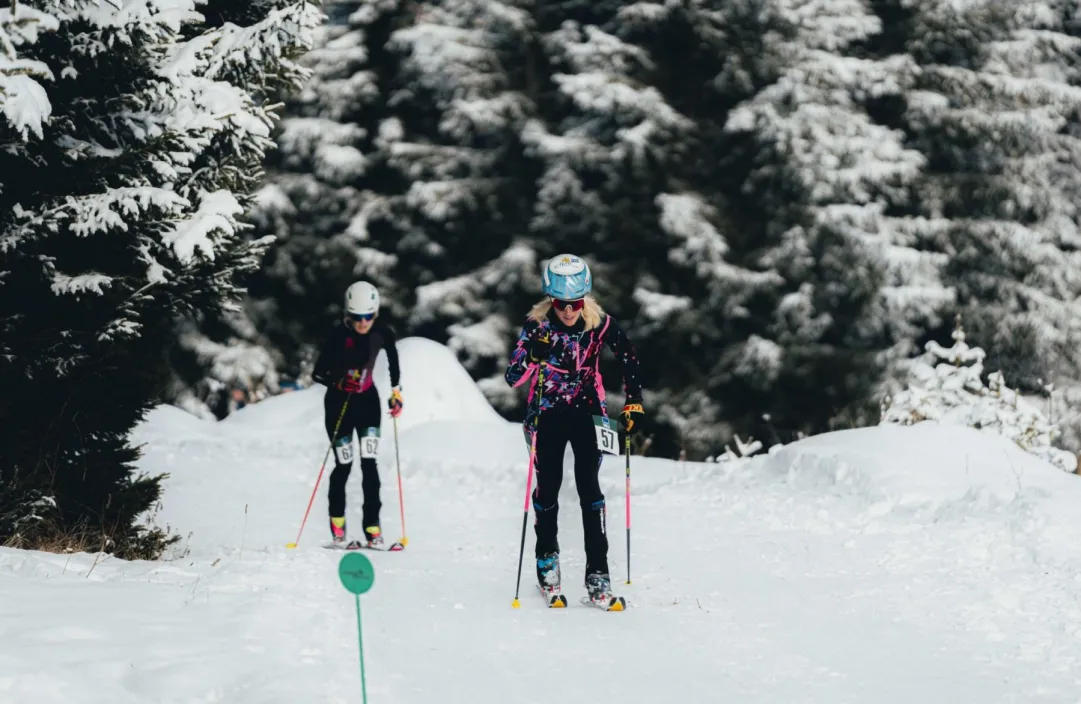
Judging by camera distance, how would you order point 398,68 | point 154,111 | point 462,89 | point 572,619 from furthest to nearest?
point 398,68
point 462,89
point 154,111
point 572,619

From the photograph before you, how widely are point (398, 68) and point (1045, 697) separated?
23.3 metres

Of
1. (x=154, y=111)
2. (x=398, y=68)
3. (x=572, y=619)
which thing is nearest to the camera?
(x=572, y=619)

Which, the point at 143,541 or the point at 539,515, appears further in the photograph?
the point at 143,541

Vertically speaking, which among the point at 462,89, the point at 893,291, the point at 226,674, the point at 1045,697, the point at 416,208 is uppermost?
the point at 462,89

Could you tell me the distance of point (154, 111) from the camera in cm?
834

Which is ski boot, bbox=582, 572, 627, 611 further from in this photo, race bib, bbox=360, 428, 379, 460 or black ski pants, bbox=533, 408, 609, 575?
race bib, bbox=360, 428, 379, 460

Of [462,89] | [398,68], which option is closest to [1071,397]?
[462,89]

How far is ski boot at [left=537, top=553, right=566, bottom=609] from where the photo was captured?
7027 millimetres

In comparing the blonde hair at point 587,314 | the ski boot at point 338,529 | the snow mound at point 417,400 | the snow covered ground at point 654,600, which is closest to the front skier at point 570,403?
the blonde hair at point 587,314

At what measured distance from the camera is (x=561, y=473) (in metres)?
7.15

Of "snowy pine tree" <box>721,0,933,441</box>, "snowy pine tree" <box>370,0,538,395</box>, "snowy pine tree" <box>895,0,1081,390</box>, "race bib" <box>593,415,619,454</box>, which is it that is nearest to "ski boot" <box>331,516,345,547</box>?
"race bib" <box>593,415,619,454</box>

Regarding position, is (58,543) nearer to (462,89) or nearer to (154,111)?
(154,111)

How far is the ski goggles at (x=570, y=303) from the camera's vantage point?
6969 mm

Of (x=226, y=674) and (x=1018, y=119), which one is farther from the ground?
(x=1018, y=119)
